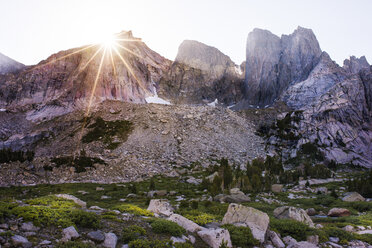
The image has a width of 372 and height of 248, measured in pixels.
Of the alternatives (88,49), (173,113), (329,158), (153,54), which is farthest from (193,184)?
(153,54)

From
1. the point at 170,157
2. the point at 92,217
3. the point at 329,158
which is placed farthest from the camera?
the point at 329,158

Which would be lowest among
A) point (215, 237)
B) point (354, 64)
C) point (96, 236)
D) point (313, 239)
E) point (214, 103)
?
point (313, 239)

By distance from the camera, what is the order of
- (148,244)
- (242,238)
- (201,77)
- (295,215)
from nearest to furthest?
(148,244), (242,238), (295,215), (201,77)

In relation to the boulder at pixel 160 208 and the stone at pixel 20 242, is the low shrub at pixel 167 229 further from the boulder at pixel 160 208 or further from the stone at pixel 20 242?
the stone at pixel 20 242

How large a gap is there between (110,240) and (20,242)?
3544mm

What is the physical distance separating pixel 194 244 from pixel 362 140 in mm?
112955

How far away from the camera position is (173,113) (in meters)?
96.9

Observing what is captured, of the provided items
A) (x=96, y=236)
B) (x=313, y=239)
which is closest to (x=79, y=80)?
(x=96, y=236)

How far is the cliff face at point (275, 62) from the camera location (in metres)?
149

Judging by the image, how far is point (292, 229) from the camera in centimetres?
1617

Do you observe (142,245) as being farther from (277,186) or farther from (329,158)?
(329,158)

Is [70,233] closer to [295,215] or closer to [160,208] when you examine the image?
[160,208]

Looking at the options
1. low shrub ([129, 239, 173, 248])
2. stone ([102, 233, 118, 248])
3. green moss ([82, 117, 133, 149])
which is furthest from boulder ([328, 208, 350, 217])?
green moss ([82, 117, 133, 149])

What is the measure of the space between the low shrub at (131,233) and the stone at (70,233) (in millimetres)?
2096
